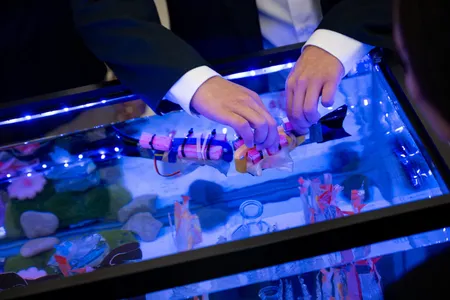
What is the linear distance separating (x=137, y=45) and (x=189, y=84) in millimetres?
134

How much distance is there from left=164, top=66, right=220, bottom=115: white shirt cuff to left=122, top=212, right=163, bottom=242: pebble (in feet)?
0.66

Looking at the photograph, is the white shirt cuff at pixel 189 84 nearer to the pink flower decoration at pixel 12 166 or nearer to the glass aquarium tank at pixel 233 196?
the glass aquarium tank at pixel 233 196

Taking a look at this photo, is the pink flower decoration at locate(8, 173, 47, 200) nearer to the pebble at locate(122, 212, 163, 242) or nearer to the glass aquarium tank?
the glass aquarium tank

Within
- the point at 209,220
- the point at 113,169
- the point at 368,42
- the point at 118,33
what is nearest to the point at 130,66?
the point at 118,33

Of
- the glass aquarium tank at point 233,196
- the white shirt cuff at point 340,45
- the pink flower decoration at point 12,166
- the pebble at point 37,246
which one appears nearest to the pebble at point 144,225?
the glass aquarium tank at point 233,196

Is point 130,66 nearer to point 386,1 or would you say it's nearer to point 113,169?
point 113,169

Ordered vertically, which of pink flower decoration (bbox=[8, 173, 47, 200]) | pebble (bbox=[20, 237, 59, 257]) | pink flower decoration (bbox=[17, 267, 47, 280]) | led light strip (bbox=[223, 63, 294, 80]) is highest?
led light strip (bbox=[223, 63, 294, 80])

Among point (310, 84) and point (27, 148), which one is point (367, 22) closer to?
point (310, 84)

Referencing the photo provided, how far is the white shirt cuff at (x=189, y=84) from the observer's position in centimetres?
94

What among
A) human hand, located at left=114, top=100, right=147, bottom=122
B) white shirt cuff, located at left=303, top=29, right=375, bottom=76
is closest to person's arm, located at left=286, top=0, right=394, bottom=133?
white shirt cuff, located at left=303, top=29, right=375, bottom=76

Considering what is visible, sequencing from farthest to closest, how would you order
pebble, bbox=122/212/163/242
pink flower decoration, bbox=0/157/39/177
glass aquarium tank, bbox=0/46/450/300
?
pink flower decoration, bbox=0/157/39/177, pebble, bbox=122/212/163/242, glass aquarium tank, bbox=0/46/450/300

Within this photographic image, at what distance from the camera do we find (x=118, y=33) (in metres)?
1.01

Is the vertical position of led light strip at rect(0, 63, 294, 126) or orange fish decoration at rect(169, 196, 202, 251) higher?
led light strip at rect(0, 63, 294, 126)

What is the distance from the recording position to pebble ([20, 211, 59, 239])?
93cm
